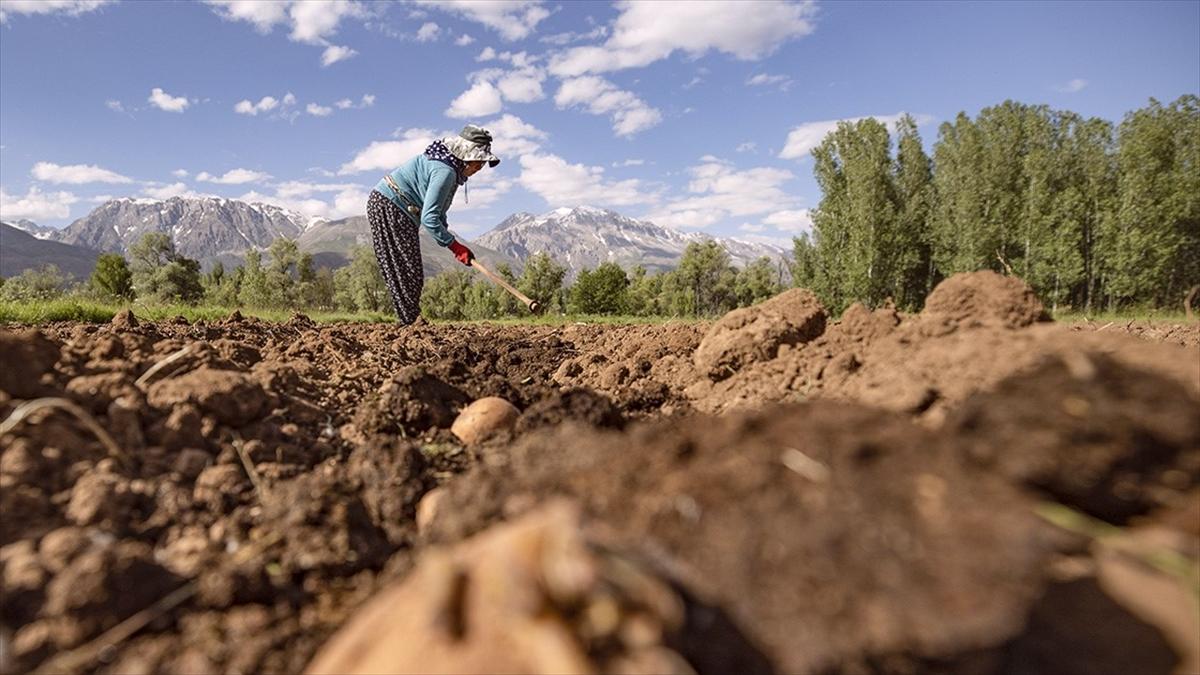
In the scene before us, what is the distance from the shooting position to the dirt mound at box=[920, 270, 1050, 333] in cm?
267

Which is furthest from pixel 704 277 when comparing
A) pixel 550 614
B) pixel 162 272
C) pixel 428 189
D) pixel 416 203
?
pixel 550 614

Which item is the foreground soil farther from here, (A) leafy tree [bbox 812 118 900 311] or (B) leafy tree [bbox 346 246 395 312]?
(B) leafy tree [bbox 346 246 395 312]

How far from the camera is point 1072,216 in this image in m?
31.2

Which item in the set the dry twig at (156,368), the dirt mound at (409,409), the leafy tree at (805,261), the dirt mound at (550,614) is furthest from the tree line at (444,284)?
the dirt mound at (550,614)

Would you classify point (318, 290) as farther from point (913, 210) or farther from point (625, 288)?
point (913, 210)

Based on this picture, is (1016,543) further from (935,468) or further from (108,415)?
(108,415)

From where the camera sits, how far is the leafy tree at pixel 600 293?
170ft

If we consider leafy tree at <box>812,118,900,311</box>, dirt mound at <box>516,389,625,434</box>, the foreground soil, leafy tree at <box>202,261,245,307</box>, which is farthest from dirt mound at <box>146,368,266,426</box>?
leafy tree at <box>202,261,245,307</box>

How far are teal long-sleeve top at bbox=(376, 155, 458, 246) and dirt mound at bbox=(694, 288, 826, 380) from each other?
426 centimetres

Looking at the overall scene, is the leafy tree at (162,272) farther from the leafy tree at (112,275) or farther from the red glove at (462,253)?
the red glove at (462,253)

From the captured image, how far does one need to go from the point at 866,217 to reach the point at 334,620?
119 ft

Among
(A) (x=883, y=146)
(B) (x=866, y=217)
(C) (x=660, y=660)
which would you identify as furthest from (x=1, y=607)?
(A) (x=883, y=146)

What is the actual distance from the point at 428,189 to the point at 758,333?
16.1ft

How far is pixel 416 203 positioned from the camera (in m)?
7.45
